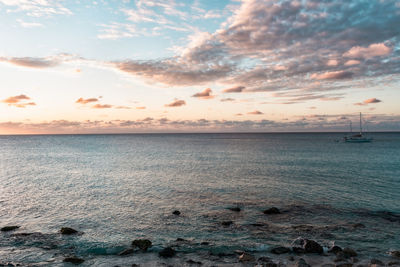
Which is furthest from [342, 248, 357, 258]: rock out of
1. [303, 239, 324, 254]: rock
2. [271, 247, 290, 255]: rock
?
[271, 247, 290, 255]: rock

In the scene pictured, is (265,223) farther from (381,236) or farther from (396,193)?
(396,193)

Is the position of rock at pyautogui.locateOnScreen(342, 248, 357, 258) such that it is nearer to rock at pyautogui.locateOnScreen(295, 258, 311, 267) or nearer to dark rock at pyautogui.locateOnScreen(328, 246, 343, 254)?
dark rock at pyautogui.locateOnScreen(328, 246, 343, 254)

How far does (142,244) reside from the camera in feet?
72.3

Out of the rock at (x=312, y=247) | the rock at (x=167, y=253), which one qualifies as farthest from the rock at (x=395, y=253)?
the rock at (x=167, y=253)

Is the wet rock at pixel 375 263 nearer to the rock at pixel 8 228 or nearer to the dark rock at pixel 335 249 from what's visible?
the dark rock at pixel 335 249

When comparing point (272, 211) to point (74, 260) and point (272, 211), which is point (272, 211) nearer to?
point (272, 211)

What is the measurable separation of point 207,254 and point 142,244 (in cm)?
538

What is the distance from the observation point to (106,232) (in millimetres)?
25438

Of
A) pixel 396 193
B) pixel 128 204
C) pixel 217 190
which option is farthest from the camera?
Answer: pixel 217 190

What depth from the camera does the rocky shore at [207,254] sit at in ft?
62.1

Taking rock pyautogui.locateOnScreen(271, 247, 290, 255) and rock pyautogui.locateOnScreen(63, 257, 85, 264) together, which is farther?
rock pyautogui.locateOnScreen(271, 247, 290, 255)

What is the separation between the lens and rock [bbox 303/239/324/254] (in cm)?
2027

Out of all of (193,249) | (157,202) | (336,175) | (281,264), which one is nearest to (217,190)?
(157,202)

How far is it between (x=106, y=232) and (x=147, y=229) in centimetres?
371
